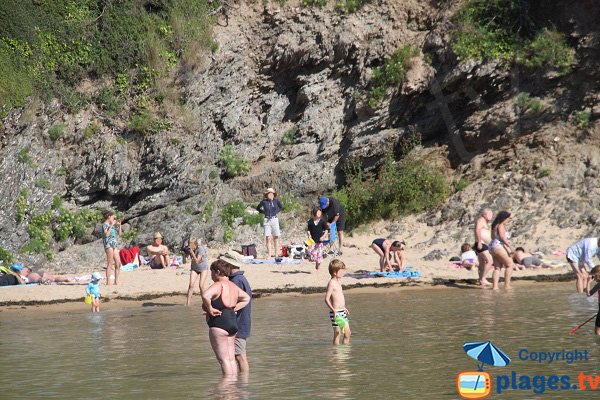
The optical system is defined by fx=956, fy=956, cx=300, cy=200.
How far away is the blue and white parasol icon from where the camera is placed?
8703mm

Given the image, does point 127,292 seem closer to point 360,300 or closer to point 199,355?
point 360,300

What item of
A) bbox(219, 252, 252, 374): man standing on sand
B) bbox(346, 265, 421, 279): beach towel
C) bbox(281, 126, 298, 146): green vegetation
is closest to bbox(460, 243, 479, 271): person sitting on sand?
bbox(346, 265, 421, 279): beach towel

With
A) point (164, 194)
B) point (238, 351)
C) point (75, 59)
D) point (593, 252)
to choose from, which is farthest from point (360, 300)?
point (75, 59)

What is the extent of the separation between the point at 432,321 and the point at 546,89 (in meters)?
12.8

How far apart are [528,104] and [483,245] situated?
25.2ft

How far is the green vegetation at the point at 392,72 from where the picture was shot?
25.9 metres

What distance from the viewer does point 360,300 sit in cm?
1697

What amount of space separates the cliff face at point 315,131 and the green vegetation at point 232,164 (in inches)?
9.8

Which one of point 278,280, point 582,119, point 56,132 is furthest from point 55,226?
point 582,119

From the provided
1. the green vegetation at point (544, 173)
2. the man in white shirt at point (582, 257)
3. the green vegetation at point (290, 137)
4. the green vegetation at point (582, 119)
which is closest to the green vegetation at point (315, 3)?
the green vegetation at point (290, 137)

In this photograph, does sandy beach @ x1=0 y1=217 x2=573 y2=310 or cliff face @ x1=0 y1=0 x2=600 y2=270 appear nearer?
sandy beach @ x1=0 y1=217 x2=573 y2=310

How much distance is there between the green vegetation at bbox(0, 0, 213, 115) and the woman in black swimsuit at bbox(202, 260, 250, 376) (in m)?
18.9

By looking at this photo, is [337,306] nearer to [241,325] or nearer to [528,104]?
[241,325]

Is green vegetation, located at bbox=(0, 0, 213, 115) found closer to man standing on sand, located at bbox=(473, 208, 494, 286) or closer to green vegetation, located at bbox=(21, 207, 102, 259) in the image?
green vegetation, located at bbox=(21, 207, 102, 259)
